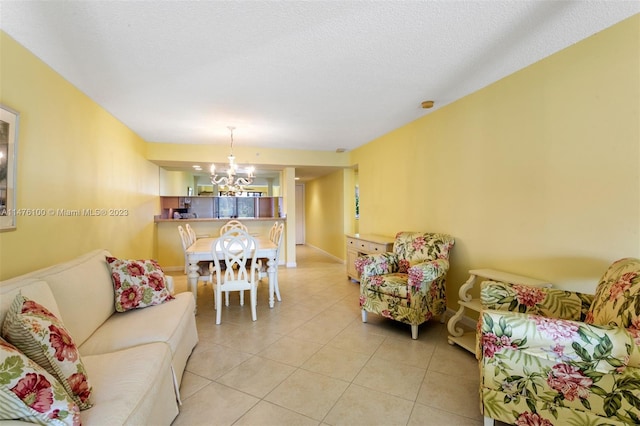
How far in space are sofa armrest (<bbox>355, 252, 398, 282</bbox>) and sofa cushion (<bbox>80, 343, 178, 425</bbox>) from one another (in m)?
1.90

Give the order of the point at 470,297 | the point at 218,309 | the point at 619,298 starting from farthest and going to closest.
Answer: the point at 218,309, the point at 470,297, the point at 619,298

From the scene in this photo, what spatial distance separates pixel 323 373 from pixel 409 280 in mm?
1088

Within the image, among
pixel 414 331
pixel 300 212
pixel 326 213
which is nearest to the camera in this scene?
pixel 414 331

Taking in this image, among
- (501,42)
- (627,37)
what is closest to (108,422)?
(501,42)

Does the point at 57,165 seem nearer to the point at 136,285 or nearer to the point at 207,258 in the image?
the point at 136,285

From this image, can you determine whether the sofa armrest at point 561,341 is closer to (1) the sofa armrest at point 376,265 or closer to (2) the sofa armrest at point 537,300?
(2) the sofa armrest at point 537,300

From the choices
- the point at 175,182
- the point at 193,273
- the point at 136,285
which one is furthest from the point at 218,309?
the point at 175,182

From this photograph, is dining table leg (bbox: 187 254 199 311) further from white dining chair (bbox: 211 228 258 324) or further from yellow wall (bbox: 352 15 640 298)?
yellow wall (bbox: 352 15 640 298)

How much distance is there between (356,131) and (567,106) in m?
2.49

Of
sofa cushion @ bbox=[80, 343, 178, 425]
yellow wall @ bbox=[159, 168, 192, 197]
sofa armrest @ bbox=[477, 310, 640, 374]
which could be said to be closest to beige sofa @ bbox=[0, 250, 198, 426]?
sofa cushion @ bbox=[80, 343, 178, 425]

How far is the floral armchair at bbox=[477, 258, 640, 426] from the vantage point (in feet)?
3.76

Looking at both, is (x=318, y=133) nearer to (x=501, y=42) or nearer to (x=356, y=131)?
(x=356, y=131)

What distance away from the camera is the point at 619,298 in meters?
1.32

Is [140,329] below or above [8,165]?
below
